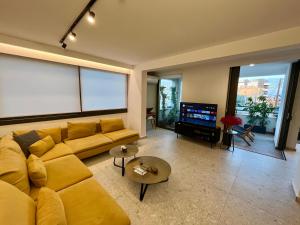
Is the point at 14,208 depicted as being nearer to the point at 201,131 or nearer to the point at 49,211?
the point at 49,211

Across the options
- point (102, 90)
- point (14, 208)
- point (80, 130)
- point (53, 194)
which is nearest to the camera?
point (14, 208)

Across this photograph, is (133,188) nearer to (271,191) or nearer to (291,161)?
(271,191)

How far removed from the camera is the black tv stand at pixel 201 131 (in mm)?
3596

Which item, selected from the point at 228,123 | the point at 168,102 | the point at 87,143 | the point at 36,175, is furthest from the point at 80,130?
the point at 168,102

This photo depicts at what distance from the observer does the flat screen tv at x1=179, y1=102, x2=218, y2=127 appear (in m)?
3.72

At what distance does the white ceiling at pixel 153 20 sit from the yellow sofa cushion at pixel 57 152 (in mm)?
2040

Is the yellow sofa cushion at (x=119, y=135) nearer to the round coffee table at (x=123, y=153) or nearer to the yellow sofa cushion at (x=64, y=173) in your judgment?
the round coffee table at (x=123, y=153)

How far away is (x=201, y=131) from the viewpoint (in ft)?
12.5

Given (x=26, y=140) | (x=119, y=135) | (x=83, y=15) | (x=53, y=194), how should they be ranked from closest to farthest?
(x=53, y=194) < (x=83, y=15) < (x=26, y=140) < (x=119, y=135)

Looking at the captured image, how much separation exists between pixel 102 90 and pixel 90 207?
3226mm

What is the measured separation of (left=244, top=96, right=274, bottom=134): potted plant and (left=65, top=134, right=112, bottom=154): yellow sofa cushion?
5.39 metres

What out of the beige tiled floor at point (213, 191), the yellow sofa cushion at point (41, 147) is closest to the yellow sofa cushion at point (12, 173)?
the yellow sofa cushion at point (41, 147)

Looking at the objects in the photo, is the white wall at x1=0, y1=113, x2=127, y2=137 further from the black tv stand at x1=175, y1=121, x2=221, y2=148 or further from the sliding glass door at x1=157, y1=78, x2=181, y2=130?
the sliding glass door at x1=157, y1=78, x2=181, y2=130

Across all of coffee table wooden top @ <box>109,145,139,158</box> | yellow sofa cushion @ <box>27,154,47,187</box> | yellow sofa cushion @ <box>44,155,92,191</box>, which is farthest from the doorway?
yellow sofa cushion @ <box>27,154,47,187</box>
